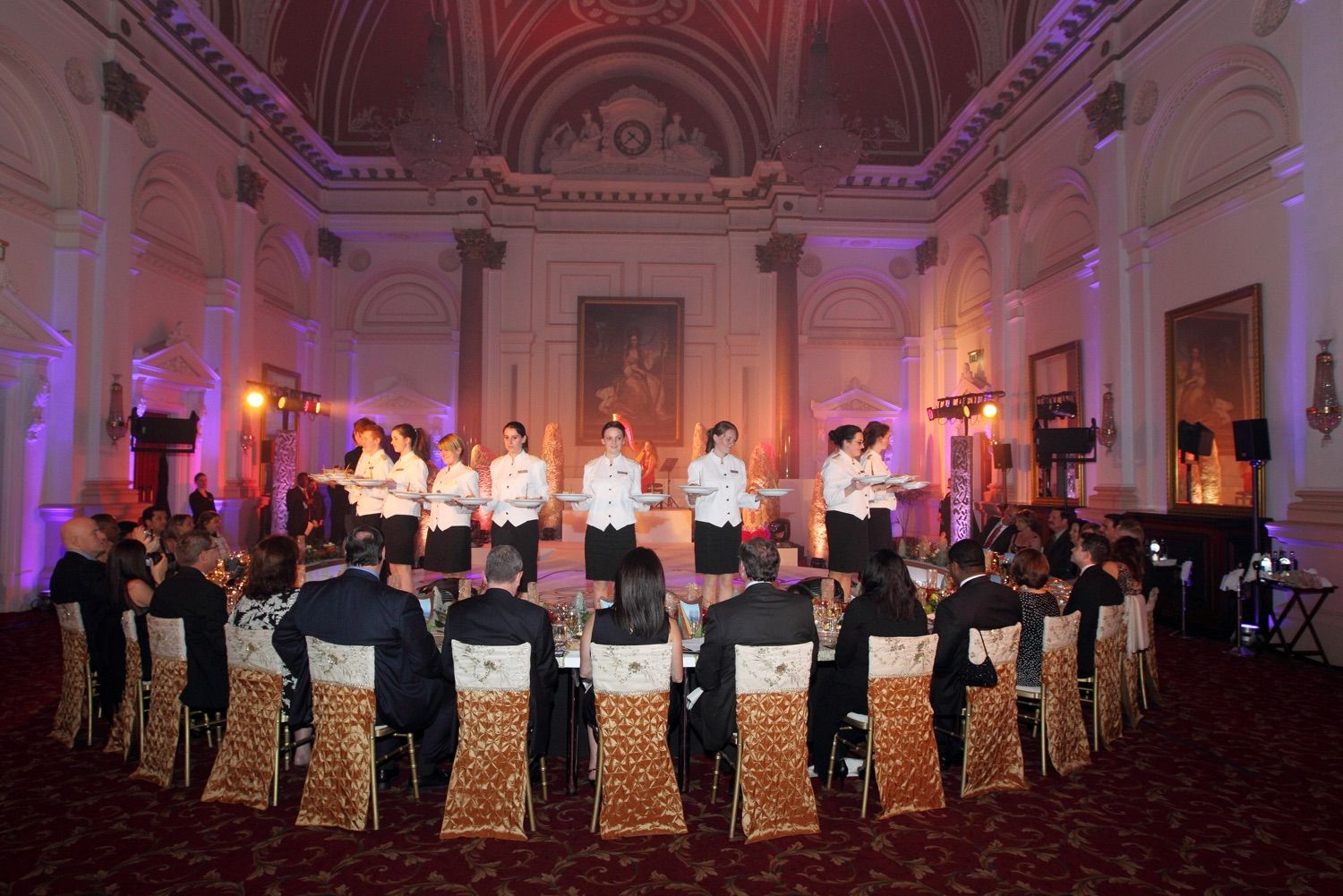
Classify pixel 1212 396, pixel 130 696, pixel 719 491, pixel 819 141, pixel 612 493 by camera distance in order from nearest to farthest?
pixel 130 696
pixel 719 491
pixel 612 493
pixel 1212 396
pixel 819 141

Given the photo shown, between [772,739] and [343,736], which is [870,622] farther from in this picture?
[343,736]

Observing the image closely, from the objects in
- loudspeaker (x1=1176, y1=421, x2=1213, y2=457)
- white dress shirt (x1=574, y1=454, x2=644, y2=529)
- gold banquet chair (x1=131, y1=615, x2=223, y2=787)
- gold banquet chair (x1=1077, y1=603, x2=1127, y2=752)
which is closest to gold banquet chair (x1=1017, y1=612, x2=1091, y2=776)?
gold banquet chair (x1=1077, y1=603, x2=1127, y2=752)

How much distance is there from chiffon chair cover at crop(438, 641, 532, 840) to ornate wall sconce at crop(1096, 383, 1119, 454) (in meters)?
9.88

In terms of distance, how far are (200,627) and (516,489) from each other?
2813mm

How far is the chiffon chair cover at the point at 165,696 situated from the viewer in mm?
4375

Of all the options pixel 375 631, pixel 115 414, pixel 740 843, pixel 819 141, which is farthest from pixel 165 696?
pixel 819 141

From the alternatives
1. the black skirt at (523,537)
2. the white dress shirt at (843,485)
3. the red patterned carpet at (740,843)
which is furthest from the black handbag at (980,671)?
the black skirt at (523,537)

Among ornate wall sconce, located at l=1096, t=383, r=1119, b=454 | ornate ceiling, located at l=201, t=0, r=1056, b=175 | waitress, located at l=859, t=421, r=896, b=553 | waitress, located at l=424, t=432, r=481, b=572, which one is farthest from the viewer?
ornate ceiling, located at l=201, t=0, r=1056, b=175

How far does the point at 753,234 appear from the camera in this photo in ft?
59.0

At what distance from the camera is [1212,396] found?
9164 millimetres

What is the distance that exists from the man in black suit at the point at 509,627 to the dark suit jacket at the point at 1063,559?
19.9 ft

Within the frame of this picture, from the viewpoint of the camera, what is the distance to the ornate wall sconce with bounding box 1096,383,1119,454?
10.8 metres

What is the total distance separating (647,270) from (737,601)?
15044 mm

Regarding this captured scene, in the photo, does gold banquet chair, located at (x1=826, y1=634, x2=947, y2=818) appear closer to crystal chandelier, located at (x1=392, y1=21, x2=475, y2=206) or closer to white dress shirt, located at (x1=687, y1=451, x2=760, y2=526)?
white dress shirt, located at (x1=687, y1=451, x2=760, y2=526)
